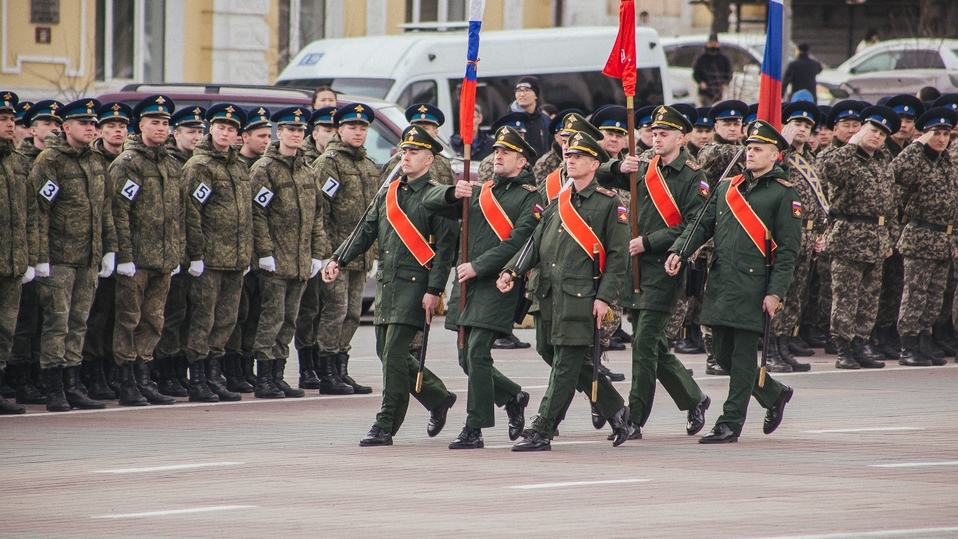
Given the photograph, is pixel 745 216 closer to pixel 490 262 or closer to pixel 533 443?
pixel 490 262

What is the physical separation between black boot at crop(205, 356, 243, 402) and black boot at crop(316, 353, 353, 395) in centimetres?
67

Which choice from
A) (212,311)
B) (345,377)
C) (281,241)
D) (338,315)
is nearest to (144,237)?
(212,311)

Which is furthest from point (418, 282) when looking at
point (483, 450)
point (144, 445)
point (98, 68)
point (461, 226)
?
point (98, 68)

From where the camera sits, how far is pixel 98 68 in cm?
2717

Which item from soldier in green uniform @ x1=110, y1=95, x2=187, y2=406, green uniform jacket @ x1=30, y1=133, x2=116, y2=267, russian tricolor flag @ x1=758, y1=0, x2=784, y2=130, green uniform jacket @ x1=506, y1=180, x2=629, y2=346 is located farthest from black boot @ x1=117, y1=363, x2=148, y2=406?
russian tricolor flag @ x1=758, y1=0, x2=784, y2=130

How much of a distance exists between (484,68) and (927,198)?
7.89m

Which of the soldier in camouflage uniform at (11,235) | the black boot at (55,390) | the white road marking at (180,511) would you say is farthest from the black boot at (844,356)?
the white road marking at (180,511)

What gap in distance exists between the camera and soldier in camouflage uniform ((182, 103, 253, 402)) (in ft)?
40.8

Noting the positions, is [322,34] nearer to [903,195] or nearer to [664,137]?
[903,195]

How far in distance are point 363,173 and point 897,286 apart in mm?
5544

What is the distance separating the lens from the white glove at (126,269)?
12.0 metres

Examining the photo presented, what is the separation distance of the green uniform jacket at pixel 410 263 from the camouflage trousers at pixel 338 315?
7.85 ft

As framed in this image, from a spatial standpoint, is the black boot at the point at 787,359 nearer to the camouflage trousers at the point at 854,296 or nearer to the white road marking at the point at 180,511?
the camouflage trousers at the point at 854,296

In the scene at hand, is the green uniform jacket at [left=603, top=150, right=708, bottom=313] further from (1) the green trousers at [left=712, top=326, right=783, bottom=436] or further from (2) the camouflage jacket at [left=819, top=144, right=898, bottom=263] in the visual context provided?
(2) the camouflage jacket at [left=819, top=144, right=898, bottom=263]
